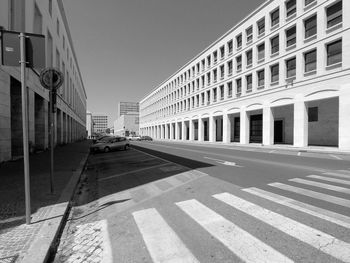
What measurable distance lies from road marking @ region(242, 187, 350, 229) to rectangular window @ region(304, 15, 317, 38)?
23.1m

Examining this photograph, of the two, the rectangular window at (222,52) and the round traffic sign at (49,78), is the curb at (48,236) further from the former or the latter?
the rectangular window at (222,52)

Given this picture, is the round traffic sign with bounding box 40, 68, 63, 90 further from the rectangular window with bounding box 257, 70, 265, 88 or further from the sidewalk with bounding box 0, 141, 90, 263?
the rectangular window with bounding box 257, 70, 265, 88

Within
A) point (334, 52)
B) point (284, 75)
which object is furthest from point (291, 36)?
point (334, 52)

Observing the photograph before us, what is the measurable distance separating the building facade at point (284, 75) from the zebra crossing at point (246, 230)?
59.8 feet

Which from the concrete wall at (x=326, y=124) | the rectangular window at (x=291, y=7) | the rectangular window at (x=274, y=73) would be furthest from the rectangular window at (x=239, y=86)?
the rectangular window at (x=291, y=7)

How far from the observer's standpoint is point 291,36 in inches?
950

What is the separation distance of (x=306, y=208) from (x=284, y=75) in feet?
77.9

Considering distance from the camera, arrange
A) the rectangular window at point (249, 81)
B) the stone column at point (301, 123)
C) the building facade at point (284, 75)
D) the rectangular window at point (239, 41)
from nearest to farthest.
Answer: the building facade at point (284, 75)
the stone column at point (301, 123)
the rectangular window at point (249, 81)
the rectangular window at point (239, 41)

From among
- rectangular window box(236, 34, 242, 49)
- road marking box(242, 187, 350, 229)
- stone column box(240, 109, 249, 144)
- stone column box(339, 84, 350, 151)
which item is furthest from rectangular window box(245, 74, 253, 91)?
road marking box(242, 187, 350, 229)

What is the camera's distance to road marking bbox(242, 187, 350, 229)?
387 cm

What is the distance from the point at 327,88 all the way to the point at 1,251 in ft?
81.0

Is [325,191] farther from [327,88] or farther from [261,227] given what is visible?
[327,88]

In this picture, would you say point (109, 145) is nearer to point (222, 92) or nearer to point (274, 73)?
point (274, 73)

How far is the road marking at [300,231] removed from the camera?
2.91 m
